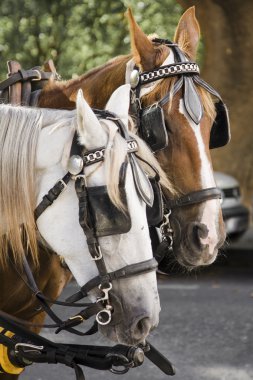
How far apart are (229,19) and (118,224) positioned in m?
9.25

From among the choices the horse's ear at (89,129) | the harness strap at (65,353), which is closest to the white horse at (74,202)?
the horse's ear at (89,129)

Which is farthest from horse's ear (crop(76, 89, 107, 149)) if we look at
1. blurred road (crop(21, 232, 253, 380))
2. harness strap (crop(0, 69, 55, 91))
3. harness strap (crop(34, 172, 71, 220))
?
blurred road (crop(21, 232, 253, 380))

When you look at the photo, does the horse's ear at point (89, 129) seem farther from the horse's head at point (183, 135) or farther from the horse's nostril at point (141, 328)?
the horse's head at point (183, 135)

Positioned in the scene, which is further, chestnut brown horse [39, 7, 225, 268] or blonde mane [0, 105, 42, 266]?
chestnut brown horse [39, 7, 225, 268]

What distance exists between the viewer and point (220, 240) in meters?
3.83

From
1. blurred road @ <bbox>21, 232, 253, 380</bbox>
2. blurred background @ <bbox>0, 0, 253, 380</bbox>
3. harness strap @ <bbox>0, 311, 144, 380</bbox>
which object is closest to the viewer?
harness strap @ <bbox>0, 311, 144, 380</bbox>

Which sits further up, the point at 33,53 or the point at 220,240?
the point at 33,53

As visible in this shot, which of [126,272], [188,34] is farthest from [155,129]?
[126,272]

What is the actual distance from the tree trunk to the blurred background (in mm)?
13

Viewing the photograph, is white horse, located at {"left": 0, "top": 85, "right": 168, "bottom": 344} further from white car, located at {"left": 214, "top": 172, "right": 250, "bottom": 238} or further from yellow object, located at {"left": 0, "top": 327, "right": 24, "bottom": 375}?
white car, located at {"left": 214, "top": 172, "right": 250, "bottom": 238}

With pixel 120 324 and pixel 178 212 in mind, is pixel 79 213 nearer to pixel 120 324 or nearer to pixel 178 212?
pixel 120 324

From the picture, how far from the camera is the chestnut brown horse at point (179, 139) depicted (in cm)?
385

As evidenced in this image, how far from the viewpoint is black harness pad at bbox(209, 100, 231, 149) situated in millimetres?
4219

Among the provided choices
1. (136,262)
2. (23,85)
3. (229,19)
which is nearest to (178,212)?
(23,85)
